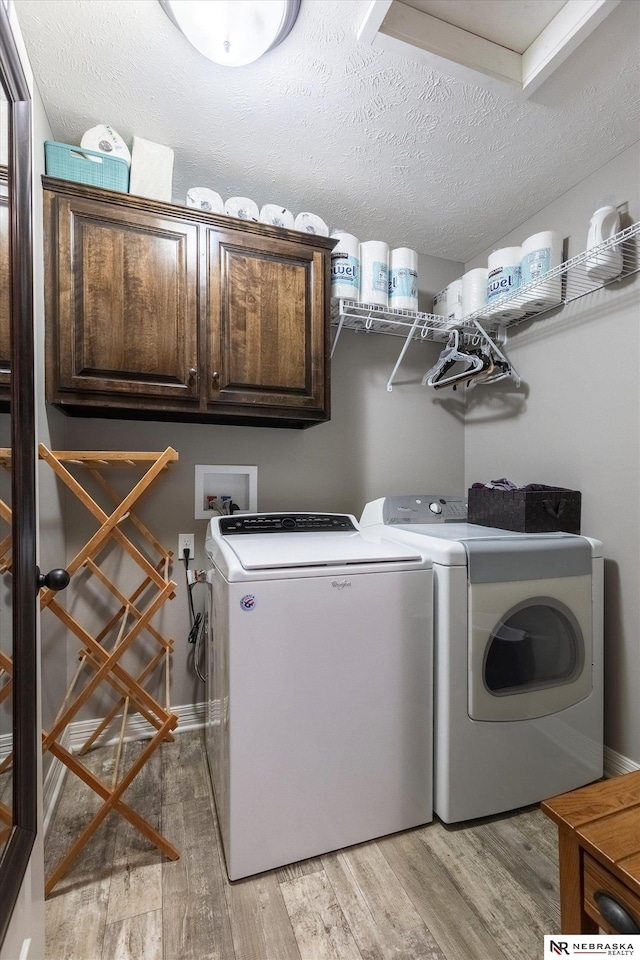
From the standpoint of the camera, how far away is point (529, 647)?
155cm

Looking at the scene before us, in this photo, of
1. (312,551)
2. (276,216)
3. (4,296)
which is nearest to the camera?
(4,296)

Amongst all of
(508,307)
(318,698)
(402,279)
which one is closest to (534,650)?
(318,698)

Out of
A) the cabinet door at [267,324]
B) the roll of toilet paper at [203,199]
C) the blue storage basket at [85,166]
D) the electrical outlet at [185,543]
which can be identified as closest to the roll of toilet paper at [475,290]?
the cabinet door at [267,324]

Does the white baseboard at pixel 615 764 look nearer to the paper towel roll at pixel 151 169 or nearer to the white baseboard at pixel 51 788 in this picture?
the white baseboard at pixel 51 788

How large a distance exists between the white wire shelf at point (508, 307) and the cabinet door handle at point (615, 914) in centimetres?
175

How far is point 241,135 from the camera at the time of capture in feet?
5.40

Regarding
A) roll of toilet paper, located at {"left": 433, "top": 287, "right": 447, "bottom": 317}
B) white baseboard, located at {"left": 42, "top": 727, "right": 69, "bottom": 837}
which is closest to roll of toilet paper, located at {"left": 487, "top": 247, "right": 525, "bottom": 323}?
roll of toilet paper, located at {"left": 433, "top": 287, "right": 447, "bottom": 317}

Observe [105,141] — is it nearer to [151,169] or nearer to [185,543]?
[151,169]

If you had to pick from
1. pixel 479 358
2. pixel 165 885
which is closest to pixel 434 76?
pixel 479 358

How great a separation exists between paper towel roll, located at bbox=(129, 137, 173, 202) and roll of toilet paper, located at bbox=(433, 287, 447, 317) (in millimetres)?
1406

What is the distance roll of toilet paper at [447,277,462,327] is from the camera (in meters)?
2.22

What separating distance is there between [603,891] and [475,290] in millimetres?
2153

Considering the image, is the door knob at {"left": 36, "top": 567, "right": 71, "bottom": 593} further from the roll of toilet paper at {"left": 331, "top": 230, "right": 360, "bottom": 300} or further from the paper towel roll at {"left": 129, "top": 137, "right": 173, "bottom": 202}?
the roll of toilet paper at {"left": 331, "top": 230, "right": 360, "bottom": 300}

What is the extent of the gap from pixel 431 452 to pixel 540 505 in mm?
866
